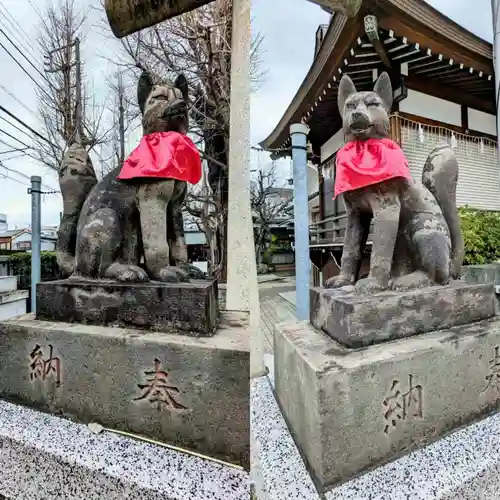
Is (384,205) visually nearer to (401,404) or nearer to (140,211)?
(401,404)

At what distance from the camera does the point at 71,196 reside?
157 cm

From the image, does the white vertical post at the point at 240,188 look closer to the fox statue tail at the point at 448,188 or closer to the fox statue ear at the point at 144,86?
the fox statue ear at the point at 144,86

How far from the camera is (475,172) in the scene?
5012 millimetres

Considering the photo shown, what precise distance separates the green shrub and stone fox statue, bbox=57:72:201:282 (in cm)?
363

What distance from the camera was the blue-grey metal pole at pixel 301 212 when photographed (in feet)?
7.42

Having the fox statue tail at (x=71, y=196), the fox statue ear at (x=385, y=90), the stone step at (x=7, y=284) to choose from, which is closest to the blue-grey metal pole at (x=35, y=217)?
the stone step at (x=7, y=284)

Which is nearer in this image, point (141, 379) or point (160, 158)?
point (141, 379)

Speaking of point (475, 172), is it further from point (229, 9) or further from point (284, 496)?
point (284, 496)

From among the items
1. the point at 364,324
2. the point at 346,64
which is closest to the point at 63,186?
the point at 364,324

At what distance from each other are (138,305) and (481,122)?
587 cm

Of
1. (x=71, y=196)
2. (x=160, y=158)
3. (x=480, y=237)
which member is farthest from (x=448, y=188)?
(x=480, y=237)

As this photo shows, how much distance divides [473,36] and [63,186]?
14.7 feet

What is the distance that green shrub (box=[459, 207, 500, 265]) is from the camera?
3.88 metres

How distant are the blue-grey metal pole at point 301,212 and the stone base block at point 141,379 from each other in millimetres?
939
